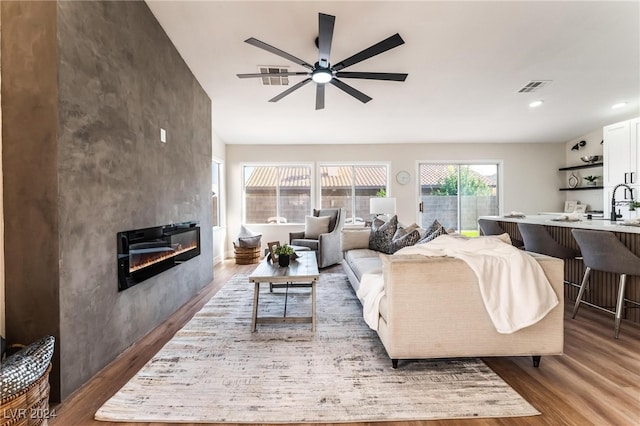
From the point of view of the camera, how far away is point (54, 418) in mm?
1545

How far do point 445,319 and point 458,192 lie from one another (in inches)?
215

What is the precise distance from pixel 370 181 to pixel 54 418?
6.01 metres

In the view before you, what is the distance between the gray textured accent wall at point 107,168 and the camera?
1.73 metres

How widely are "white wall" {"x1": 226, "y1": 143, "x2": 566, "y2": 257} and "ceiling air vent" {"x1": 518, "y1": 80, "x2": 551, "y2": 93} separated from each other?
2330mm

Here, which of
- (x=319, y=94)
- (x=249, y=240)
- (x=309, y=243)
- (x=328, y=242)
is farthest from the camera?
(x=249, y=240)

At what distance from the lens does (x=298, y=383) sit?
1.81 metres

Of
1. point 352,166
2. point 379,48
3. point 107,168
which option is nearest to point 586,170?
point 352,166

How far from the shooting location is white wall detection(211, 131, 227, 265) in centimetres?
575

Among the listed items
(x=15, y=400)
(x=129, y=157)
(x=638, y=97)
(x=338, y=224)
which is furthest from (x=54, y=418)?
(x=638, y=97)

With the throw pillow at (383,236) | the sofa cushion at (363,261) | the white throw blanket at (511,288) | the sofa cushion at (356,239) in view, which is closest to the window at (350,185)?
the sofa cushion at (356,239)

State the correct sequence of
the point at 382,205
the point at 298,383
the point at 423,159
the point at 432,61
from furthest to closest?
1. the point at 423,159
2. the point at 382,205
3. the point at 432,61
4. the point at 298,383

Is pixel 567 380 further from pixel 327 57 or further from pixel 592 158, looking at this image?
pixel 592 158

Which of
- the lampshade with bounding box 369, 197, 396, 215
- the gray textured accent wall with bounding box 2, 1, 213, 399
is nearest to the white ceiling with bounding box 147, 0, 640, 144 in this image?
the gray textured accent wall with bounding box 2, 1, 213, 399

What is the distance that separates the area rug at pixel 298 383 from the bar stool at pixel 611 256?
4.90 feet
